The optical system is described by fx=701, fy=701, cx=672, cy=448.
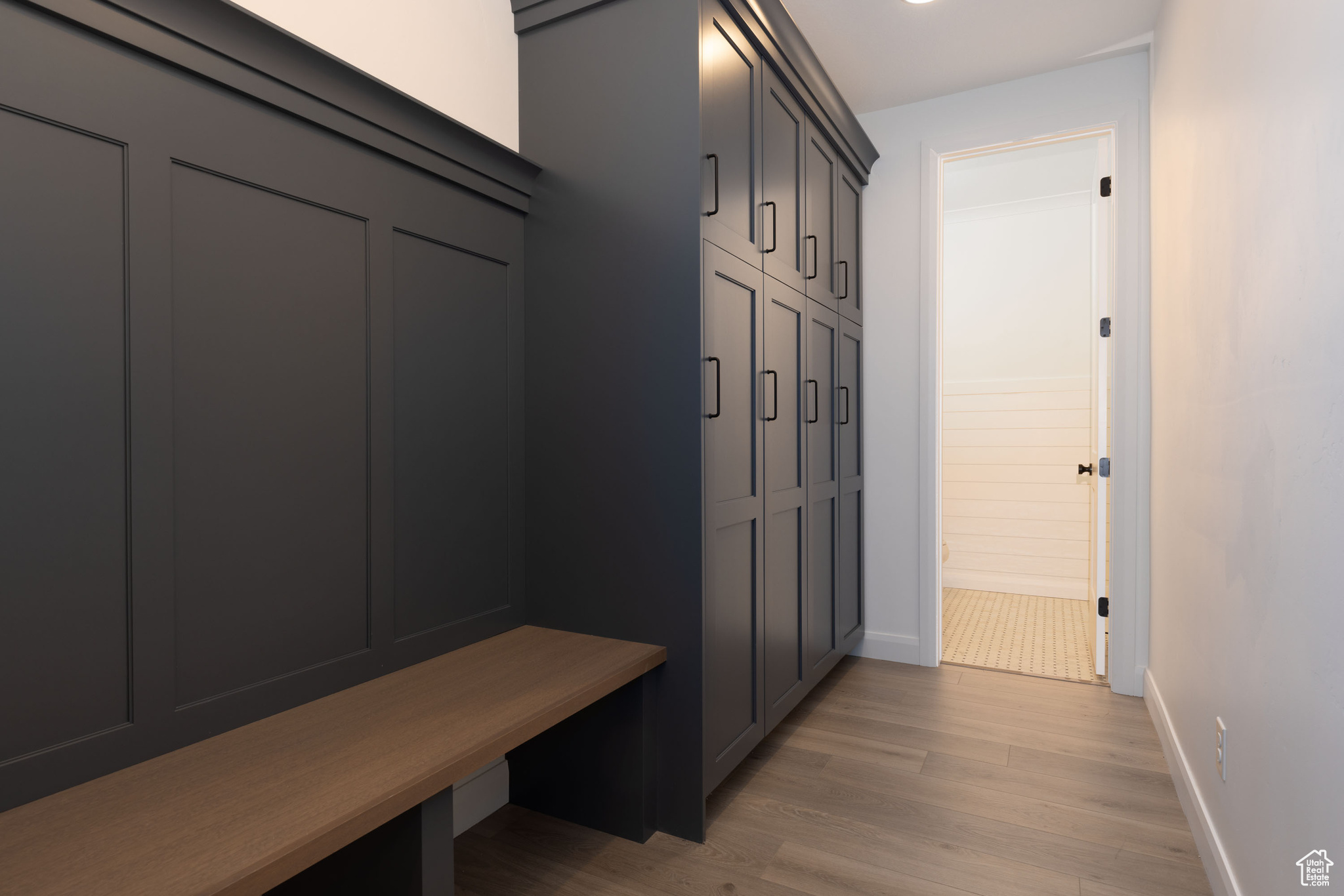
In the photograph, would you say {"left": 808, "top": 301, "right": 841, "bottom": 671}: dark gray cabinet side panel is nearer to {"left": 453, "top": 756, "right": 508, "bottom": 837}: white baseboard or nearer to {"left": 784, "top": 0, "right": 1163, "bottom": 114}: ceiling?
{"left": 784, "top": 0, "right": 1163, "bottom": 114}: ceiling

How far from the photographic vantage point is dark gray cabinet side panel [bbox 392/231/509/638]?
5.20 ft

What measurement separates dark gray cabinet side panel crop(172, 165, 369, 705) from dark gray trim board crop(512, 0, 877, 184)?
0.89 m

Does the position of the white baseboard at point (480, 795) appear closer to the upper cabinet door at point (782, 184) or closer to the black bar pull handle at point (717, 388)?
the black bar pull handle at point (717, 388)

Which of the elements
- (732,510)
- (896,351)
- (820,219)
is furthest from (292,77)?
(896,351)

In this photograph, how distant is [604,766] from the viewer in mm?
1808

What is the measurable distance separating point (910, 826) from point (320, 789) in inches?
57.5

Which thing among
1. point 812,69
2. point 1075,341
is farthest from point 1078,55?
point 1075,341

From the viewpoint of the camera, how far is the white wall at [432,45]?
1438mm

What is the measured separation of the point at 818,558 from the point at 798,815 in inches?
37.3

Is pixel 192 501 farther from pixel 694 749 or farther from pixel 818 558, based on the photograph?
pixel 818 558

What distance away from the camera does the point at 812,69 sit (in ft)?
7.83

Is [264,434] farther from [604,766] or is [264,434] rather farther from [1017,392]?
[1017,392]

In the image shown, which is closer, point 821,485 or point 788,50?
point 788,50

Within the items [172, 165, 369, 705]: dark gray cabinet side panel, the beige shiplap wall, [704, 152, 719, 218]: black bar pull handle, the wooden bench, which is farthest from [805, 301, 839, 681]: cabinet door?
the beige shiplap wall
